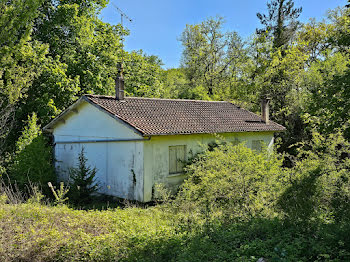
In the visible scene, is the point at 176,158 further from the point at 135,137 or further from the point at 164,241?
the point at 164,241

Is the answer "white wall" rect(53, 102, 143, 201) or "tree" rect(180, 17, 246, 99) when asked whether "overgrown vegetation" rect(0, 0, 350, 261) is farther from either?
"tree" rect(180, 17, 246, 99)

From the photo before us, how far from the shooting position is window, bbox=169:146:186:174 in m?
13.6

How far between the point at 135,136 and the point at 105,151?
2331 mm

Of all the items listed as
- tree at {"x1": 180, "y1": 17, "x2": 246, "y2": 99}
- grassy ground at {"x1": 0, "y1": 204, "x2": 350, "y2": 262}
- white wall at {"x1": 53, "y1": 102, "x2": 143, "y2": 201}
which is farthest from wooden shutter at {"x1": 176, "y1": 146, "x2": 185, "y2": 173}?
tree at {"x1": 180, "y1": 17, "x2": 246, "y2": 99}

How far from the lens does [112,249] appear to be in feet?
21.0

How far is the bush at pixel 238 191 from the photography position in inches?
327

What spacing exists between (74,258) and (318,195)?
19.0 ft

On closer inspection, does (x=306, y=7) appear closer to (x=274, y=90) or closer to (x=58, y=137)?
(x=274, y=90)

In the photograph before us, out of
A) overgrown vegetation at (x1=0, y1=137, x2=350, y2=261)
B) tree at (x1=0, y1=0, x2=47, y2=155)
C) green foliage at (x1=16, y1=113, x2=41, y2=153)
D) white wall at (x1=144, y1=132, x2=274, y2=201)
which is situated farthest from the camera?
tree at (x1=0, y1=0, x2=47, y2=155)

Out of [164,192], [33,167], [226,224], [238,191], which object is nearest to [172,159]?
[164,192]

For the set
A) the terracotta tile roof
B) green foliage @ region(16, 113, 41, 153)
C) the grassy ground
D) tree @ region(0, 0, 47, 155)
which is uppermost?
tree @ region(0, 0, 47, 155)

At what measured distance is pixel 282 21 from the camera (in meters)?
30.0

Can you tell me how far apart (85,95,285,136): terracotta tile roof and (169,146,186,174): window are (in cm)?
91

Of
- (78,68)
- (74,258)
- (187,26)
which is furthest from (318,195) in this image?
(187,26)
